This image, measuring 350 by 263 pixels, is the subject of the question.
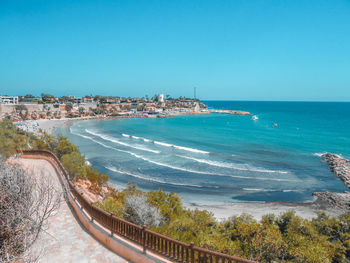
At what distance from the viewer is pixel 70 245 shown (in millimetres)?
7305

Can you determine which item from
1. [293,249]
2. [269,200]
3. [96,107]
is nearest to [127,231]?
[293,249]

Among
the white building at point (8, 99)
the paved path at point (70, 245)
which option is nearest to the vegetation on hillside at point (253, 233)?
the paved path at point (70, 245)

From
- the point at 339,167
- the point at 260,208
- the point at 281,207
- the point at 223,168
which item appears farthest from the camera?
the point at 339,167

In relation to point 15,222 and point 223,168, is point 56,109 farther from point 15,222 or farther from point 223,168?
point 15,222

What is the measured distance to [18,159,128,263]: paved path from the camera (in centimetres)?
658

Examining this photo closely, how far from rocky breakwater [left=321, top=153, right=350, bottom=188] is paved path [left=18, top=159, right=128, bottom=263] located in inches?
981

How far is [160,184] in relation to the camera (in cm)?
2303

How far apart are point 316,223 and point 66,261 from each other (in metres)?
10.8

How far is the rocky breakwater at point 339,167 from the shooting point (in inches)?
1020

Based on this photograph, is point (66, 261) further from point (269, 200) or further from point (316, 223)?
point (269, 200)

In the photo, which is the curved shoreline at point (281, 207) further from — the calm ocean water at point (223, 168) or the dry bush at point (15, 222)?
the dry bush at point (15, 222)

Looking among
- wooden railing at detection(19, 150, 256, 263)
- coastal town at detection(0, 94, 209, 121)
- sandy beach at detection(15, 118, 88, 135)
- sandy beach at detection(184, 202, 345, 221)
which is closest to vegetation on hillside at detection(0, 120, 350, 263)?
wooden railing at detection(19, 150, 256, 263)

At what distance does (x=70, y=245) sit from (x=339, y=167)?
99.8ft

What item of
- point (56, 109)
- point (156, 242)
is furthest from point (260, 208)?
point (56, 109)
